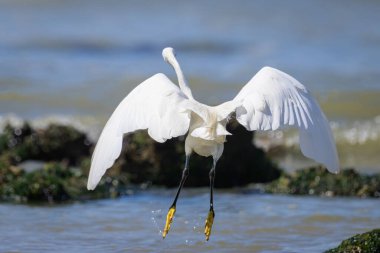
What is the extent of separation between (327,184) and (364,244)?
429 centimetres

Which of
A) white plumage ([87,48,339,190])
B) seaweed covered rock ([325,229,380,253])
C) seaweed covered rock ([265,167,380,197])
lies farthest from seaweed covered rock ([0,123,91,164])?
seaweed covered rock ([325,229,380,253])

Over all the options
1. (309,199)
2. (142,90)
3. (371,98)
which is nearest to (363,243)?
(142,90)

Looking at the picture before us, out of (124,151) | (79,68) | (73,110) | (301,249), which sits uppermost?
(79,68)

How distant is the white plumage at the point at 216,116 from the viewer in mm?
7152

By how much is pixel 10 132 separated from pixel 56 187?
2.96 meters

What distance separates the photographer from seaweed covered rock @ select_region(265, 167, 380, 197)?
1148 cm

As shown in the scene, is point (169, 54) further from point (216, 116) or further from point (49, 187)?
point (49, 187)

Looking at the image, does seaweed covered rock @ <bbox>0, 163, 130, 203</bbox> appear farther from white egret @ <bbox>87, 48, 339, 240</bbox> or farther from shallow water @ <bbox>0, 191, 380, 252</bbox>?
white egret @ <bbox>87, 48, 339, 240</bbox>

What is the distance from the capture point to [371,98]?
21250 mm

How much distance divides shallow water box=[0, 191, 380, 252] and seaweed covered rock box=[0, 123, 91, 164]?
7.47 feet

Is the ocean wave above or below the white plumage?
above

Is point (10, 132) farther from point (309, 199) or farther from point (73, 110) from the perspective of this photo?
point (73, 110)

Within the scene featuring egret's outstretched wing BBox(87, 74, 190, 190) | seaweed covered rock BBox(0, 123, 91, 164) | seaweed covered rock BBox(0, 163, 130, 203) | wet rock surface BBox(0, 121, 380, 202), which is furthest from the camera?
seaweed covered rock BBox(0, 123, 91, 164)

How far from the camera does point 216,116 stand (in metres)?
7.54
